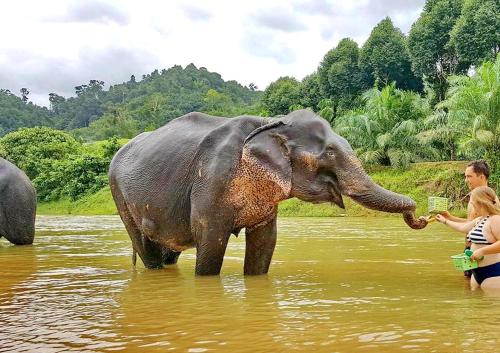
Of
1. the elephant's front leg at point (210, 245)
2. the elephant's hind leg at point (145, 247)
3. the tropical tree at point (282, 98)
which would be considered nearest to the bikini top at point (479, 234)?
the elephant's front leg at point (210, 245)

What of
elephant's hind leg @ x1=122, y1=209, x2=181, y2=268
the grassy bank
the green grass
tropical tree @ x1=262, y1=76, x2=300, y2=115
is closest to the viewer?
elephant's hind leg @ x1=122, y1=209, x2=181, y2=268

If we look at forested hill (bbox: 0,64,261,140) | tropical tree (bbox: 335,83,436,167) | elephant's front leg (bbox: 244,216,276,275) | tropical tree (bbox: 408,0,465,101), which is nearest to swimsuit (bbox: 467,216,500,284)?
elephant's front leg (bbox: 244,216,276,275)

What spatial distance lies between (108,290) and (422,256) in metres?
4.67

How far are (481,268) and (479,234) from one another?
296mm

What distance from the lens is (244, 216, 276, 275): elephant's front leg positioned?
6.43 metres

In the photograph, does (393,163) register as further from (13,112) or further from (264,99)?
(13,112)

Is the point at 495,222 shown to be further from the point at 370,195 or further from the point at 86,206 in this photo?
the point at 86,206

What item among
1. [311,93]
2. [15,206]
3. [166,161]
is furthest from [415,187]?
[166,161]

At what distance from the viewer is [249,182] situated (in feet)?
19.5

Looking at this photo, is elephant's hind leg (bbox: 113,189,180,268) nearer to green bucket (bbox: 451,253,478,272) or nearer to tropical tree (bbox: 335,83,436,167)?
green bucket (bbox: 451,253,478,272)

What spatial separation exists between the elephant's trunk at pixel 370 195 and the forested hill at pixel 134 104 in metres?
62.4

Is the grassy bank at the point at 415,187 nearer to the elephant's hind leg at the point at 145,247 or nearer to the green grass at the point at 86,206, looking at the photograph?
the green grass at the point at 86,206

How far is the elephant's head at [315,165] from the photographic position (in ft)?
18.7

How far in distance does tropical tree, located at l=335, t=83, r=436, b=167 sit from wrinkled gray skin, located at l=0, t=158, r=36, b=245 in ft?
69.7
